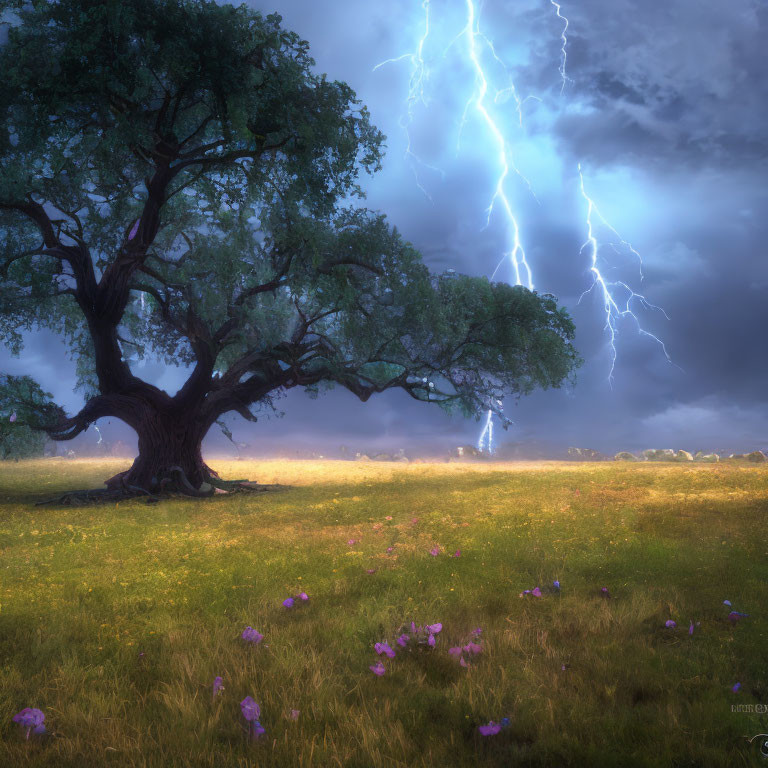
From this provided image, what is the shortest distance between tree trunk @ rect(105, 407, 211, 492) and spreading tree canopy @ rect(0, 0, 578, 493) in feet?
0.25

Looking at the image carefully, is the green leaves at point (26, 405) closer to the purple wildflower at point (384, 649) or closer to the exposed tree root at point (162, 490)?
the exposed tree root at point (162, 490)

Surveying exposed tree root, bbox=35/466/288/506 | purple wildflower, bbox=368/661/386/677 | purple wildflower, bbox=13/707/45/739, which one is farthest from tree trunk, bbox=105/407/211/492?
purple wildflower, bbox=368/661/386/677

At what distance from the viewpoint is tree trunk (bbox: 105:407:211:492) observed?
73.7ft

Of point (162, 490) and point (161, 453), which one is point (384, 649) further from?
point (161, 453)

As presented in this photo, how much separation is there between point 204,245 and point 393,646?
2150cm

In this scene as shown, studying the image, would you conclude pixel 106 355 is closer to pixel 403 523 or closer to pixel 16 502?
pixel 16 502

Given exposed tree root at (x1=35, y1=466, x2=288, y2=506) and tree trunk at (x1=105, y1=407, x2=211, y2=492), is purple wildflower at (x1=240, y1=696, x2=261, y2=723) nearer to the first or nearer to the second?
exposed tree root at (x1=35, y1=466, x2=288, y2=506)

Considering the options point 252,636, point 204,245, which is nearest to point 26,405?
point 204,245

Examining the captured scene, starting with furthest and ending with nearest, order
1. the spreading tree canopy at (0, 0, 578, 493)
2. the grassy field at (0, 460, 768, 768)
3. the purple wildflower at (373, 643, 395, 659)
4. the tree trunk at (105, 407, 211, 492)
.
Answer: the tree trunk at (105, 407, 211, 492) < the spreading tree canopy at (0, 0, 578, 493) < the purple wildflower at (373, 643, 395, 659) < the grassy field at (0, 460, 768, 768)

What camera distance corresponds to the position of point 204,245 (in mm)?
22922

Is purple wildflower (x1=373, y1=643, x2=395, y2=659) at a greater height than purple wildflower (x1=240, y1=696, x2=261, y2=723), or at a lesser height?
lesser

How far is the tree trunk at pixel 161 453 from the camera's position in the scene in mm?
22453

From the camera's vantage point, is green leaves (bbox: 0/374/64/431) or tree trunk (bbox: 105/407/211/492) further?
tree trunk (bbox: 105/407/211/492)

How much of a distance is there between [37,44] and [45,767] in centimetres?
1721
